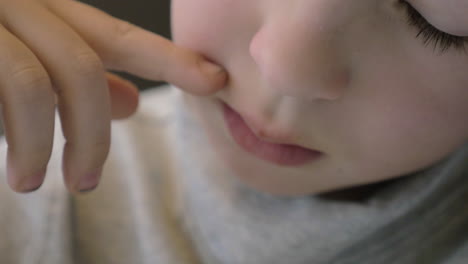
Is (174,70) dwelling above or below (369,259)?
above

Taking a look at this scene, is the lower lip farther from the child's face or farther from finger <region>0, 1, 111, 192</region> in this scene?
finger <region>0, 1, 111, 192</region>

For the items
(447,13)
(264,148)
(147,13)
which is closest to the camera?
(447,13)

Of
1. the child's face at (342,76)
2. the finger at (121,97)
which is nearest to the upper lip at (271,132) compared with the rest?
the child's face at (342,76)

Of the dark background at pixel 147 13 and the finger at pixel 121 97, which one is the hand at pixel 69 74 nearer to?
the finger at pixel 121 97

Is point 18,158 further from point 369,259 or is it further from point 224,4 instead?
point 369,259

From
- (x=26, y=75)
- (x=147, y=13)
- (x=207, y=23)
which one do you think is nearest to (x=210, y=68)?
(x=207, y=23)

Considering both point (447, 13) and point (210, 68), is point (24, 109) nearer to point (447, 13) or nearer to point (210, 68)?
point (210, 68)

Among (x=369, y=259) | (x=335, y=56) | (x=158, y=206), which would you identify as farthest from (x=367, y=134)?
(x=158, y=206)
